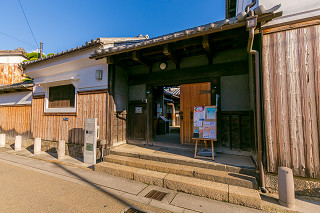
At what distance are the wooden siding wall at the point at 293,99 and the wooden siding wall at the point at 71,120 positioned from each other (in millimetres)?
5530

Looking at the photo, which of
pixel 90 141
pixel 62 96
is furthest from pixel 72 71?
pixel 90 141

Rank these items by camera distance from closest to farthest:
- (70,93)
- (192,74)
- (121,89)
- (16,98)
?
(192,74) → (121,89) → (70,93) → (16,98)

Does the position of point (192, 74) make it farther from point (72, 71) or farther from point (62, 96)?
point (62, 96)

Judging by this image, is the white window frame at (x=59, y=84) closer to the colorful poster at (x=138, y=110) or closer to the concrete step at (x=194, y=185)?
the colorful poster at (x=138, y=110)

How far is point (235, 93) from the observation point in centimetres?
469

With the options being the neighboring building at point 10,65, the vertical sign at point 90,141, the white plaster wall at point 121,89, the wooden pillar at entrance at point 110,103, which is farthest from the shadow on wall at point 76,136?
the neighboring building at point 10,65

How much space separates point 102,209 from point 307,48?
572cm

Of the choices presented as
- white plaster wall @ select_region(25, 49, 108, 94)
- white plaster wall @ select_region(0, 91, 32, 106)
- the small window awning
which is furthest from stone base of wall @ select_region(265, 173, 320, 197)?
white plaster wall @ select_region(0, 91, 32, 106)

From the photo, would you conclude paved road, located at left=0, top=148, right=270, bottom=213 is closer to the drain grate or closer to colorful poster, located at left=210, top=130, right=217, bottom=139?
the drain grate

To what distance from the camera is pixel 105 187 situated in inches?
141

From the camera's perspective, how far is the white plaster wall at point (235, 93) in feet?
15.0

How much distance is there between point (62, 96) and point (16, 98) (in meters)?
4.65

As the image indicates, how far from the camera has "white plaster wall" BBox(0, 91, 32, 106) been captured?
8508 millimetres

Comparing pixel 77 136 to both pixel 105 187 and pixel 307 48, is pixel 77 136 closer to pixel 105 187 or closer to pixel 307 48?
pixel 105 187
